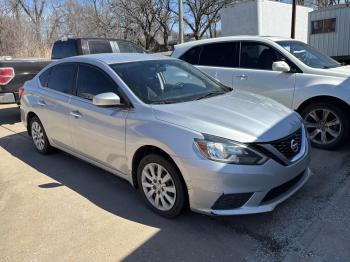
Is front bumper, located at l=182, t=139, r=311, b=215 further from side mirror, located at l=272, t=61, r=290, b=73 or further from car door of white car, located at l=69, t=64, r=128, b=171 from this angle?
side mirror, located at l=272, t=61, r=290, b=73

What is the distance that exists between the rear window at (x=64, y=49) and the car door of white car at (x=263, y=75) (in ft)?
15.2

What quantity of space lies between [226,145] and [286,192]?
812mm

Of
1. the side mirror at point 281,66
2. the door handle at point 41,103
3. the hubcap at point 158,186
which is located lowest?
the hubcap at point 158,186

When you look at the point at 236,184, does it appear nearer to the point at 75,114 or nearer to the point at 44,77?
the point at 75,114

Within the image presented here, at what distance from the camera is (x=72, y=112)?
15.8ft

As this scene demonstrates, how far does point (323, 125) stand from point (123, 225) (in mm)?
3439

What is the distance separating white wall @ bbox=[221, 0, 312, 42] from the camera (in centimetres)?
2197

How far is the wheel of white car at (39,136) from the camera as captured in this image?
229 inches

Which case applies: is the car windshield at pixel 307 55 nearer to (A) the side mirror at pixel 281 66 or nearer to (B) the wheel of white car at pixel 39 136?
(A) the side mirror at pixel 281 66

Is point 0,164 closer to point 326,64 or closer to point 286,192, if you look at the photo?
point 286,192

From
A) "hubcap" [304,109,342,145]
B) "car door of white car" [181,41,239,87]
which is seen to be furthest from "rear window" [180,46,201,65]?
"hubcap" [304,109,342,145]

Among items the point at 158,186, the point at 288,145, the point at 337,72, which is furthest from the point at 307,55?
the point at 158,186

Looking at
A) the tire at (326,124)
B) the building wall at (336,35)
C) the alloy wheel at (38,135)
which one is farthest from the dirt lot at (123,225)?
the building wall at (336,35)

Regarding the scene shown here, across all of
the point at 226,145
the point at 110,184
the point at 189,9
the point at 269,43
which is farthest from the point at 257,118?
the point at 189,9
